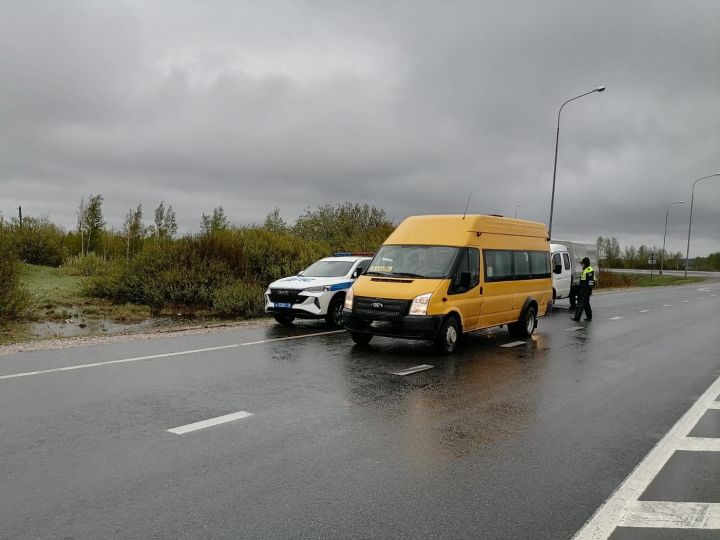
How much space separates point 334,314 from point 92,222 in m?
27.8

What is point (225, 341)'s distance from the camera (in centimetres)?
1175

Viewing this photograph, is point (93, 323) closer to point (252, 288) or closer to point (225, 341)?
point (252, 288)

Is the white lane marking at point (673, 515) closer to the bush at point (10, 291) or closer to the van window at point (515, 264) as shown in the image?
the van window at point (515, 264)

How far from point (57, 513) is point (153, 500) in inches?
22.9

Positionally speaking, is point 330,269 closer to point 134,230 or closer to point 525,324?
point 525,324

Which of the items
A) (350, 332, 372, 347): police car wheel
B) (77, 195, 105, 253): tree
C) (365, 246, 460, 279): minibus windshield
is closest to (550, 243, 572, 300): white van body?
(365, 246, 460, 279): minibus windshield

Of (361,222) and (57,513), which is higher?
(361,222)

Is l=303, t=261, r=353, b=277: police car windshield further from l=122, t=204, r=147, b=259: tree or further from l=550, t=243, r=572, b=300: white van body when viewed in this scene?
l=122, t=204, r=147, b=259: tree

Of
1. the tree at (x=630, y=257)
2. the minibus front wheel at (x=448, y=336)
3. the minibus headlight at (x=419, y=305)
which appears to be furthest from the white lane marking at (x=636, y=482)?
the tree at (x=630, y=257)

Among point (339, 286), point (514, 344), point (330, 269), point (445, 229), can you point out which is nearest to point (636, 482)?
point (445, 229)

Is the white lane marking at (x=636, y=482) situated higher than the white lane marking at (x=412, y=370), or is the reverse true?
the white lane marking at (x=636, y=482)

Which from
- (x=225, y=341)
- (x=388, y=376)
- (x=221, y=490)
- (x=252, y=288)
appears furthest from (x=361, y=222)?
(x=221, y=490)

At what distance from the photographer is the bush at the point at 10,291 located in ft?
51.1

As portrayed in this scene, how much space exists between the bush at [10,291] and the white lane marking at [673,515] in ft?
51.4
